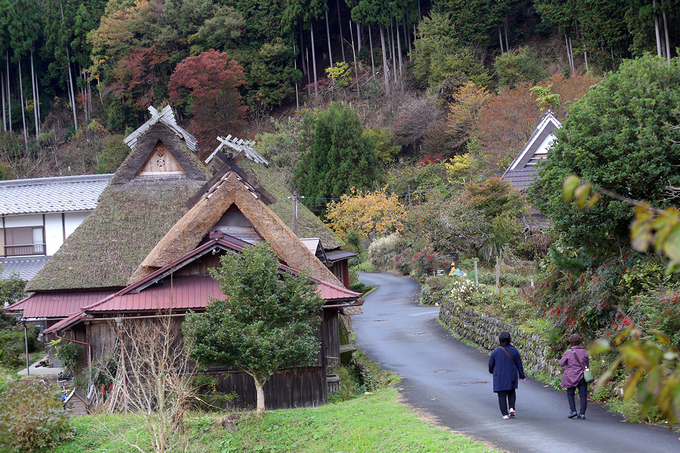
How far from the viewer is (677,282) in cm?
988

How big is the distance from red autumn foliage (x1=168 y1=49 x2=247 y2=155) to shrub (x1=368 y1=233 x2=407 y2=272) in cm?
1531

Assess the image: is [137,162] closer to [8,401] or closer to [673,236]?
[8,401]

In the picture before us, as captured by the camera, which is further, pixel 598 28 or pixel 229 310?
pixel 598 28

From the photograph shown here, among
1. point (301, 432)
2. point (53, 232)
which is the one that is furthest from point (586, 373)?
point (53, 232)

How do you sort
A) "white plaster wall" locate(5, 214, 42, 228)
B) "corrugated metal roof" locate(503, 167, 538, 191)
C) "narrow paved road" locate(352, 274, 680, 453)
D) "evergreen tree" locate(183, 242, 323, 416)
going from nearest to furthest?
"narrow paved road" locate(352, 274, 680, 453), "evergreen tree" locate(183, 242, 323, 416), "corrugated metal roof" locate(503, 167, 538, 191), "white plaster wall" locate(5, 214, 42, 228)

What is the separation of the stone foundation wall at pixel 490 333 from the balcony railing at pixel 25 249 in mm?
20156

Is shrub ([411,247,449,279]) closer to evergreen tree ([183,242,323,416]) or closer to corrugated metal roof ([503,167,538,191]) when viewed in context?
corrugated metal roof ([503,167,538,191])

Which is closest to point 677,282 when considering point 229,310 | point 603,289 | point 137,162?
point 603,289

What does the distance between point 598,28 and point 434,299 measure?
28.6 meters

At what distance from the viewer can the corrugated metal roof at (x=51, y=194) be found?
1123 inches

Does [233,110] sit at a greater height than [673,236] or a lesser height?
greater

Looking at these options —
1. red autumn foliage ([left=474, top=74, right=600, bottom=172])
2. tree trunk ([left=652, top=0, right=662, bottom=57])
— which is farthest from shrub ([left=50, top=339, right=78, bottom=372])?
tree trunk ([left=652, top=0, right=662, bottom=57])

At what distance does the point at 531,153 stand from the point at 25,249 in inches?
1008

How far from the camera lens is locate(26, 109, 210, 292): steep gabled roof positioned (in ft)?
59.9
